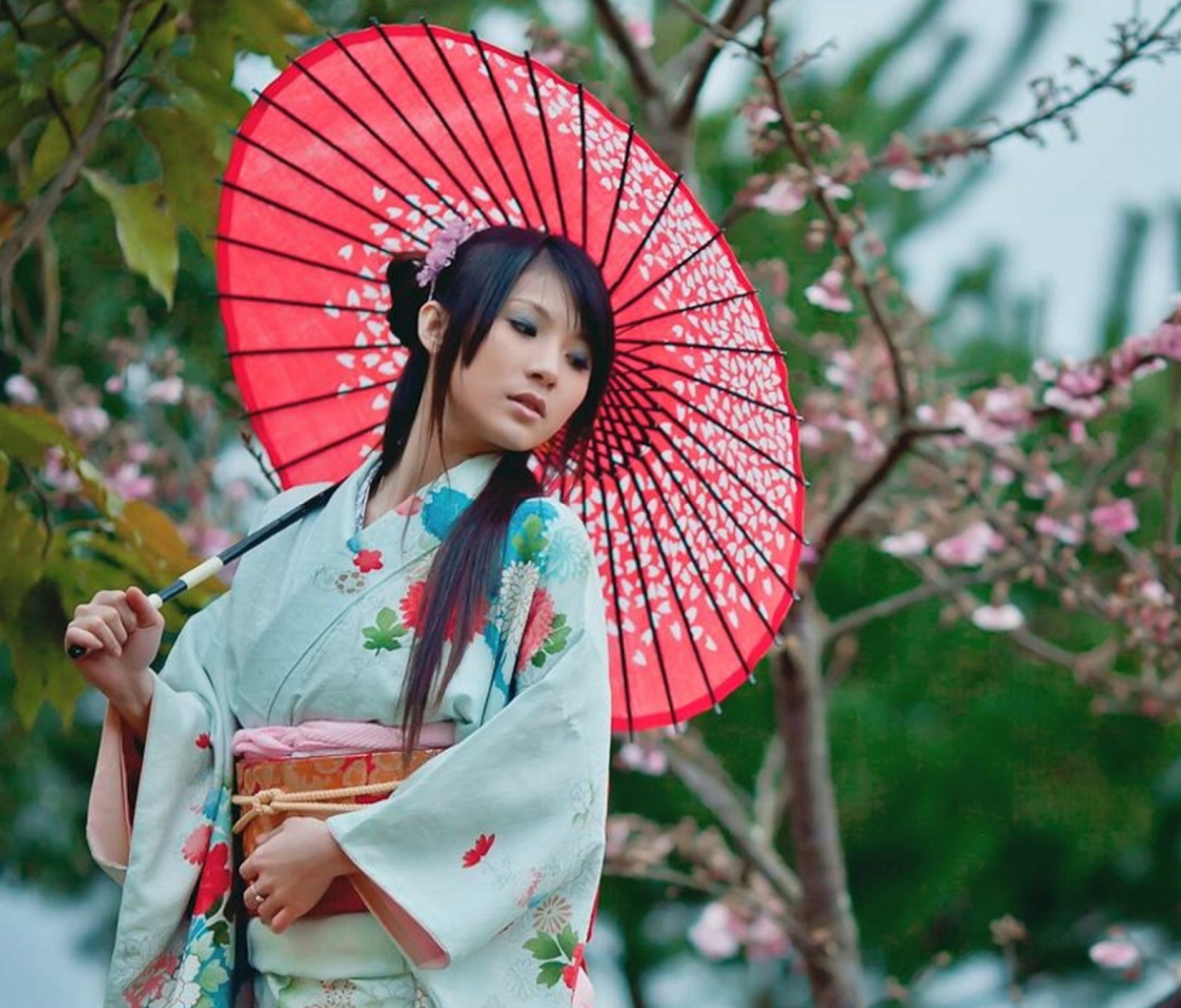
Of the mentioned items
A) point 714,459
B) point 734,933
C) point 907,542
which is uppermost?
point 714,459

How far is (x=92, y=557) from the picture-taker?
300 cm

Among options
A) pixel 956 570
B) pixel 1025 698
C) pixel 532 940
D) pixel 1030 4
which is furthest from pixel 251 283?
pixel 1030 4

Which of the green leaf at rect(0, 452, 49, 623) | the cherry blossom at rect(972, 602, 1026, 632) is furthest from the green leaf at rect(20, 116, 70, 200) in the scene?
the cherry blossom at rect(972, 602, 1026, 632)

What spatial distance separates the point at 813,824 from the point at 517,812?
8.42 ft

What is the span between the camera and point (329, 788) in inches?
76.9

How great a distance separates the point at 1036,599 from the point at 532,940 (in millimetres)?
7219

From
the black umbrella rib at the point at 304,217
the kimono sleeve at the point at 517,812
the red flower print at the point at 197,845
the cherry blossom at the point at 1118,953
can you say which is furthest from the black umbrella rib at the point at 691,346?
the cherry blossom at the point at 1118,953

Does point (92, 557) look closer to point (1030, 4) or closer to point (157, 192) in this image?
point (157, 192)

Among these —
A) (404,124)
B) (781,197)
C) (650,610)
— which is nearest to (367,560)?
(650,610)

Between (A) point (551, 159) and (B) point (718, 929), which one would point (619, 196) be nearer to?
(A) point (551, 159)

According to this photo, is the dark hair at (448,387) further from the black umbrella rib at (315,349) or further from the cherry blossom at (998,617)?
the cherry blossom at (998,617)

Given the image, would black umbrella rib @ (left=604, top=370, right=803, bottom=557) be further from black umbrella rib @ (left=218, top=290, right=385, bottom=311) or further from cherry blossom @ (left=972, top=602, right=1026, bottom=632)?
cherry blossom @ (left=972, top=602, right=1026, bottom=632)

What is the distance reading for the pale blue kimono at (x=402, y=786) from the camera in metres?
1.88

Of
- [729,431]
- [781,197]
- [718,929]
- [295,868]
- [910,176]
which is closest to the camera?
[295,868]
